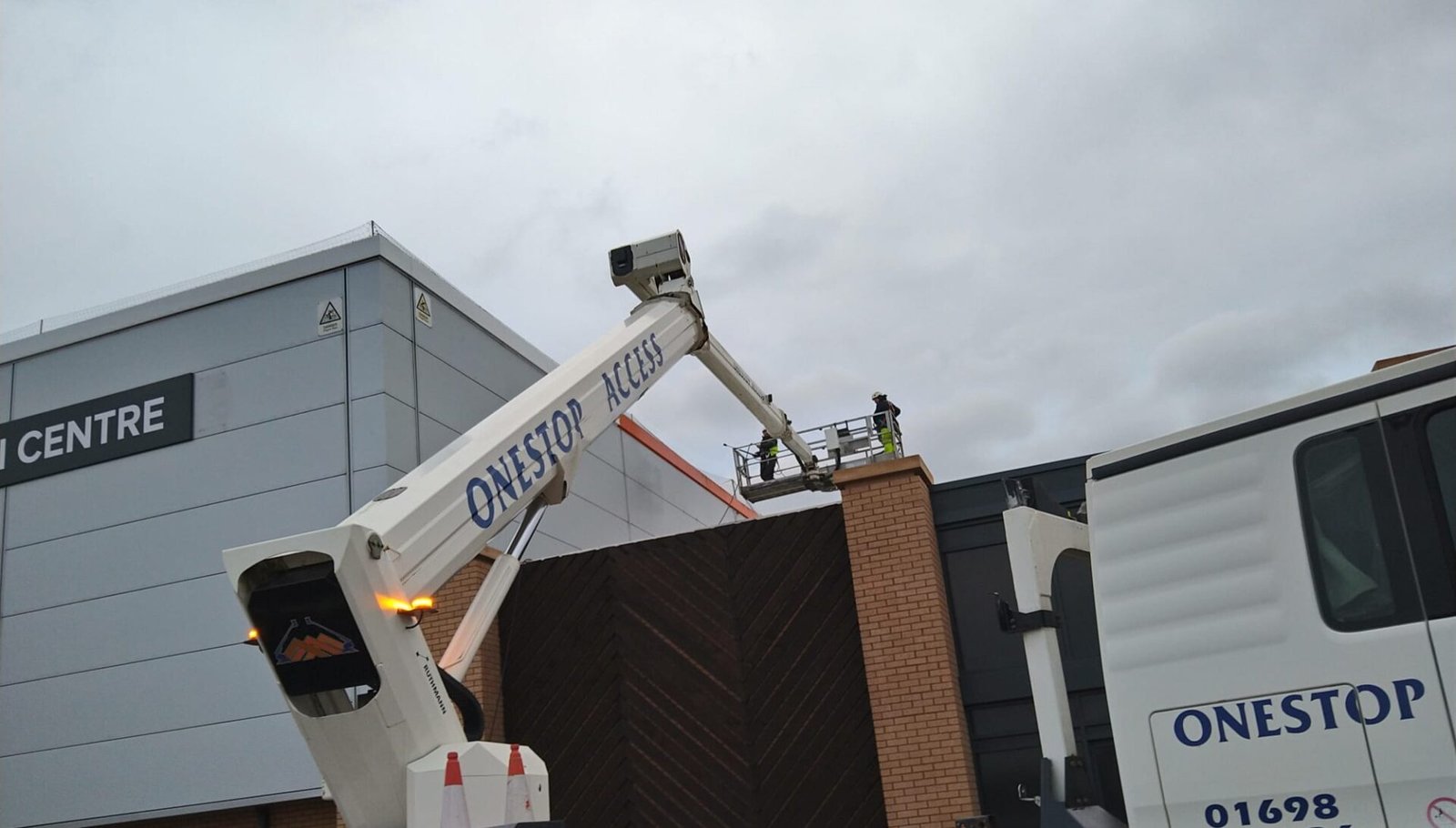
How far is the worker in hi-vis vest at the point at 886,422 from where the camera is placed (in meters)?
18.7

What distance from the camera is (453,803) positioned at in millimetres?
5445

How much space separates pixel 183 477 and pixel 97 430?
1688 millimetres

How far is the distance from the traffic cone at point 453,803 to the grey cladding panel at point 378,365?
9.49m

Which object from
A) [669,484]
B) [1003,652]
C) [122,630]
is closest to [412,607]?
[1003,652]

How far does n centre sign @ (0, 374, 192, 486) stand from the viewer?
1525cm

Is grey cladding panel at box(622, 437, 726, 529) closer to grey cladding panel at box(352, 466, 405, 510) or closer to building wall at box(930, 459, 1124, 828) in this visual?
grey cladding panel at box(352, 466, 405, 510)

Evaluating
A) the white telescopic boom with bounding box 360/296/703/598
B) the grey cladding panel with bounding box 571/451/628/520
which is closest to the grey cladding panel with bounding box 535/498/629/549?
the grey cladding panel with bounding box 571/451/628/520

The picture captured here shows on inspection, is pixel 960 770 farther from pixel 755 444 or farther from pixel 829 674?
pixel 755 444

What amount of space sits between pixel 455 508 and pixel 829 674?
617cm

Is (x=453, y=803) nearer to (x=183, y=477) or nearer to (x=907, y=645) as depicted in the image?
(x=907, y=645)

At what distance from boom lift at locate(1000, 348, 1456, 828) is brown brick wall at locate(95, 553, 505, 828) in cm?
934

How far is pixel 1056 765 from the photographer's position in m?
4.46

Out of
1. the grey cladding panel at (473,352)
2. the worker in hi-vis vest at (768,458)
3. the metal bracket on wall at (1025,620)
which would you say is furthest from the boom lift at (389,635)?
the worker in hi-vis vest at (768,458)

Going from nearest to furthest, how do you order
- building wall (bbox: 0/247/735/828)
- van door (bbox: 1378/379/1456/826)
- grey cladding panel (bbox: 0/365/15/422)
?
van door (bbox: 1378/379/1456/826), building wall (bbox: 0/247/735/828), grey cladding panel (bbox: 0/365/15/422)
